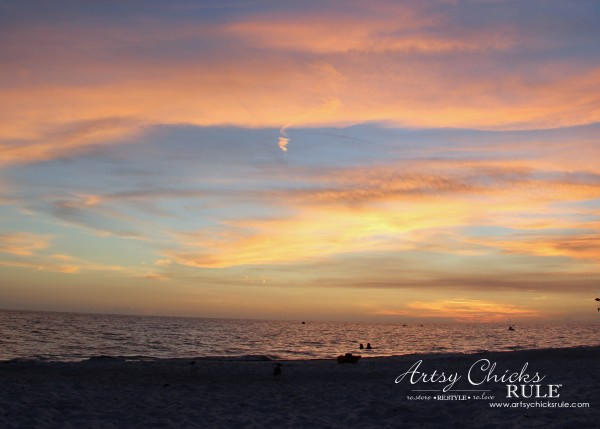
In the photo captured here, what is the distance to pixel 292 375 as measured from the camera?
25.3 metres

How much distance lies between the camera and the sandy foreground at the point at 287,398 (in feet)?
44.8

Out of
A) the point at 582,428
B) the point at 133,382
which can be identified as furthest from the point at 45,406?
the point at 582,428

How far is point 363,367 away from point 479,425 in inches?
643

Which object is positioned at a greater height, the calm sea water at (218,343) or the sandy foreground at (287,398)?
the sandy foreground at (287,398)

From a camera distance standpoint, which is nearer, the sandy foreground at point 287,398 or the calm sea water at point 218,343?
the sandy foreground at point 287,398

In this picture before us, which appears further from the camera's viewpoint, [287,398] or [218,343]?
[218,343]

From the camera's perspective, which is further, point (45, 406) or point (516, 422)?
point (45, 406)

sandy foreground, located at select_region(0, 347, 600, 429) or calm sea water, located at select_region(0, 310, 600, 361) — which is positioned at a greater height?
sandy foreground, located at select_region(0, 347, 600, 429)

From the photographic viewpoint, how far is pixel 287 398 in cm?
1805

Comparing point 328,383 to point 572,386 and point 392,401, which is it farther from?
point 572,386

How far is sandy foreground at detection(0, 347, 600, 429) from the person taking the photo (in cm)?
1366

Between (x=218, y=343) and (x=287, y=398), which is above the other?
(x=287, y=398)

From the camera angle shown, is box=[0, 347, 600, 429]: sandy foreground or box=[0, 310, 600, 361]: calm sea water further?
box=[0, 310, 600, 361]: calm sea water

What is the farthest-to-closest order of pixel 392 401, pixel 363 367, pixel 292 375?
pixel 363 367, pixel 292 375, pixel 392 401
